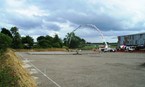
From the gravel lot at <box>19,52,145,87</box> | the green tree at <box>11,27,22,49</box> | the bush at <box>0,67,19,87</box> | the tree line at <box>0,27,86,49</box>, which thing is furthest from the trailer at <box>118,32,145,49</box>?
the bush at <box>0,67,19,87</box>

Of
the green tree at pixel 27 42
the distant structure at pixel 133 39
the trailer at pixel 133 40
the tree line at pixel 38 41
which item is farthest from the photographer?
the distant structure at pixel 133 39

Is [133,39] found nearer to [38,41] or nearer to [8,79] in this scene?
[38,41]

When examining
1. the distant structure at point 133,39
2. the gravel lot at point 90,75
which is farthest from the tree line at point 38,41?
the gravel lot at point 90,75

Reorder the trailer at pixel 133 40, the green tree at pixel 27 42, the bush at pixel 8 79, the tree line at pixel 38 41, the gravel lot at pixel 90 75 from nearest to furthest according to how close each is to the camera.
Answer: the bush at pixel 8 79, the gravel lot at pixel 90 75, the tree line at pixel 38 41, the green tree at pixel 27 42, the trailer at pixel 133 40

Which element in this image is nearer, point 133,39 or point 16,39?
point 16,39

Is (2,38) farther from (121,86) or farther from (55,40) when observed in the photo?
(55,40)

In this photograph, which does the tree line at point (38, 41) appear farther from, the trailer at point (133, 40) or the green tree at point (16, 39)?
the trailer at point (133, 40)

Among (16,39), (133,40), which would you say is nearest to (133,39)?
(133,40)

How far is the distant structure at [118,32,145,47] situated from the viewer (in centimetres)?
13038

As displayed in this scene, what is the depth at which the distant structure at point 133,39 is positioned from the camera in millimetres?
A: 130375

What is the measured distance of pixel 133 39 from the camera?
14362cm

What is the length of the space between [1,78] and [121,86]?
5309 mm

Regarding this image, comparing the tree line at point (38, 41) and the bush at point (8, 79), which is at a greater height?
the tree line at point (38, 41)

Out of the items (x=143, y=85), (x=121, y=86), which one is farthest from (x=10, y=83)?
(x=143, y=85)
